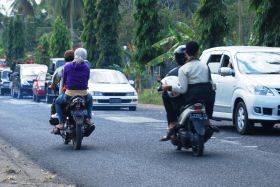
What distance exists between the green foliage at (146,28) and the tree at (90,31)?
811cm

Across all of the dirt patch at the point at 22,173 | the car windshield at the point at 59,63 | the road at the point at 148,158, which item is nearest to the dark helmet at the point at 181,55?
the road at the point at 148,158

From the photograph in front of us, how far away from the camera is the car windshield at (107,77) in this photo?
3074 cm

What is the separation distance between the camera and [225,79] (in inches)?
717

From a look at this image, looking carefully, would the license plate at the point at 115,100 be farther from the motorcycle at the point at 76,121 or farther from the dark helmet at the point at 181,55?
the dark helmet at the point at 181,55

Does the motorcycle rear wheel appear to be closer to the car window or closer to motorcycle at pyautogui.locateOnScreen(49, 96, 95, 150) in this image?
motorcycle at pyautogui.locateOnScreen(49, 96, 95, 150)

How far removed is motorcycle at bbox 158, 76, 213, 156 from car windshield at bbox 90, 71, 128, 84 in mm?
17096

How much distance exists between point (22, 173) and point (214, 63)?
812 centimetres

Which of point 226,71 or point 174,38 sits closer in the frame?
point 226,71

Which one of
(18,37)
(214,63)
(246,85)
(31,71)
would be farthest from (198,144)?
(18,37)

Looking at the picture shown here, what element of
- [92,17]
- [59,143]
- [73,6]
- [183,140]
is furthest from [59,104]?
[73,6]

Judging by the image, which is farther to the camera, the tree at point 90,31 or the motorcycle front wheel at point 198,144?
the tree at point 90,31

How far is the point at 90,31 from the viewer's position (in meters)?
49.8

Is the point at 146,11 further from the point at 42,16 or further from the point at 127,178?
the point at 42,16

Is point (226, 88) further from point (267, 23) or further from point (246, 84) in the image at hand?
point (267, 23)
